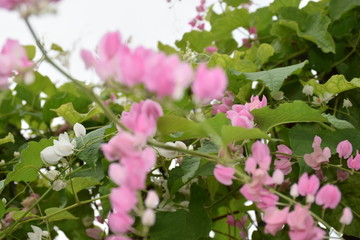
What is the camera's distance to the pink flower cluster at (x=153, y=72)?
0.88 feet

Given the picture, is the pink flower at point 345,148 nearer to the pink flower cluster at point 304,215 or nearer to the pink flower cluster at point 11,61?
the pink flower cluster at point 304,215

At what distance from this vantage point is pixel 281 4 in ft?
2.96

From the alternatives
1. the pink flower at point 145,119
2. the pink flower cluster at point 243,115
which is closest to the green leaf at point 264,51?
the pink flower cluster at point 243,115

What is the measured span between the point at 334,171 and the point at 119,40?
0.44 meters

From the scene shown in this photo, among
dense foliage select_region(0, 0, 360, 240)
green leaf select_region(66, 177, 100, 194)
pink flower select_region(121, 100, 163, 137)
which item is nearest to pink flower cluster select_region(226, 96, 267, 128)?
dense foliage select_region(0, 0, 360, 240)

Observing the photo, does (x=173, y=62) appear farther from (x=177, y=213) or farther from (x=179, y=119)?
(x=177, y=213)

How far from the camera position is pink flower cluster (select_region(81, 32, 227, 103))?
0.27m

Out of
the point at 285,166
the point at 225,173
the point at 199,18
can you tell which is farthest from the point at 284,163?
the point at 199,18

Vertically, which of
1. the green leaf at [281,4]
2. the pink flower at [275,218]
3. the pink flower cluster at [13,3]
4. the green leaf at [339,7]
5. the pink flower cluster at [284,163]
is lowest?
the pink flower cluster at [284,163]

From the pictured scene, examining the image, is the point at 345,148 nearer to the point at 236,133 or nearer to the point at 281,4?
the point at 236,133

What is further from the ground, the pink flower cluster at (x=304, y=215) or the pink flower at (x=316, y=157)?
the pink flower cluster at (x=304, y=215)

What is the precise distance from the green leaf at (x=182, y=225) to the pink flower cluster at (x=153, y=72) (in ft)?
1.18

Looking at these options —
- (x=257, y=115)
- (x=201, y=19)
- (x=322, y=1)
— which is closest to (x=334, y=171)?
(x=257, y=115)

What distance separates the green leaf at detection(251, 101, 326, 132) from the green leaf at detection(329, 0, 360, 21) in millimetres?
344
